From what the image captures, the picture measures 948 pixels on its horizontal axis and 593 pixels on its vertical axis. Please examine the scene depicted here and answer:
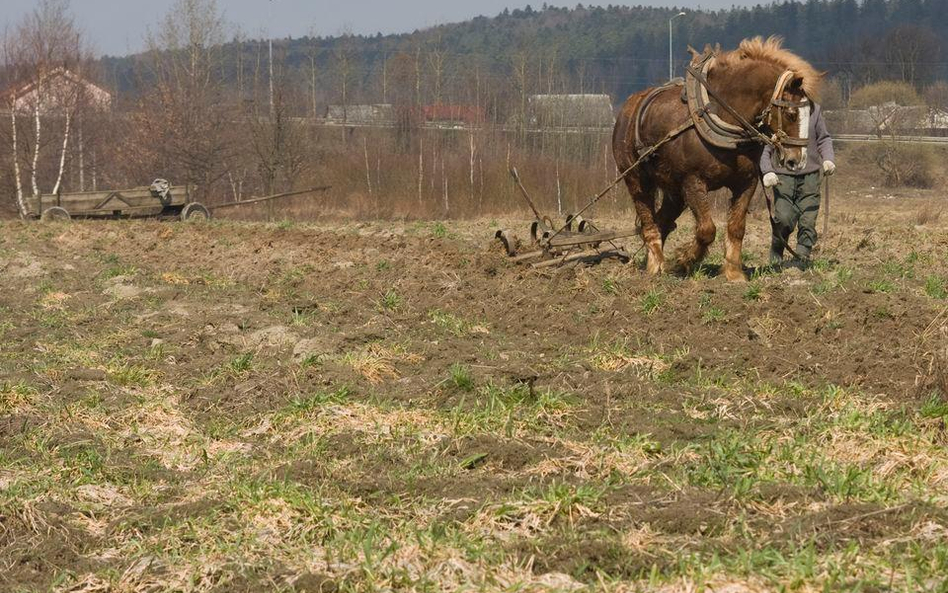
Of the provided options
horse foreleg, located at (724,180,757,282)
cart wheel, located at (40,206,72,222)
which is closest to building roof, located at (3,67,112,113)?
cart wheel, located at (40,206,72,222)

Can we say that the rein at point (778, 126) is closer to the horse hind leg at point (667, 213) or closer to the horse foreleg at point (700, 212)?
the horse foreleg at point (700, 212)

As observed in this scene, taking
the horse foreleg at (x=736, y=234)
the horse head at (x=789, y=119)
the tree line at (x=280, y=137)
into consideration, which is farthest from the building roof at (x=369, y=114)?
the horse head at (x=789, y=119)

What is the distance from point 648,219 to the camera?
11.9 metres

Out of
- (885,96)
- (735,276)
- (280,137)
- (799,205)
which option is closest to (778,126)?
(735,276)

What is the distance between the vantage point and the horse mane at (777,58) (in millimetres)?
10094

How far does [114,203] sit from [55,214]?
4.01 feet

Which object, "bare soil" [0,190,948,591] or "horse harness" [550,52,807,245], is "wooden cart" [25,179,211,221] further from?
"horse harness" [550,52,807,245]

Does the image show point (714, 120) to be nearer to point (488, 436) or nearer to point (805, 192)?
point (805, 192)

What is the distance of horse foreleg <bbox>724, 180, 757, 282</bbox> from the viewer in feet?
34.6

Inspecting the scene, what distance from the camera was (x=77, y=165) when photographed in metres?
42.9

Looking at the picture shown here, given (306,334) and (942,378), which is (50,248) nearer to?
(306,334)

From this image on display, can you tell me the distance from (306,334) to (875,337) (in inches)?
164

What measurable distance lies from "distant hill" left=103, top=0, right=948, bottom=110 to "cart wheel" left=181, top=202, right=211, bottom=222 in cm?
1045

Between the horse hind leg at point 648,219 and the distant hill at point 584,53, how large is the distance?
47.0ft
